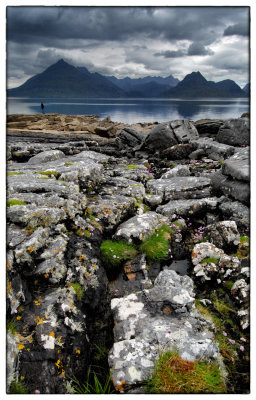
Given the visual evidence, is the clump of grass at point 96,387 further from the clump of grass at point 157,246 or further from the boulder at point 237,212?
the boulder at point 237,212

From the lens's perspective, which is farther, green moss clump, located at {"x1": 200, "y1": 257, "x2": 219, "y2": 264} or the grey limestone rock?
the grey limestone rock

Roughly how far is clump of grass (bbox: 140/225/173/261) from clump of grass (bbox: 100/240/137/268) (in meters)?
0.43

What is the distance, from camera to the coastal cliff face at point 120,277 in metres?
4.41

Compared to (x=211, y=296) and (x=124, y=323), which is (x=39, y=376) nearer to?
(x=124, y=323)

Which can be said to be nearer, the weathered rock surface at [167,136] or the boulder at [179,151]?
the boulder at [179,151]

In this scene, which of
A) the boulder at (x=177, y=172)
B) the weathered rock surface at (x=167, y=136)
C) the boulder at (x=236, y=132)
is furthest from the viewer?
the weathered rock surface at (x=167, y=136)

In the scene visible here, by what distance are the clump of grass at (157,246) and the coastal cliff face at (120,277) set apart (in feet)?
0.13

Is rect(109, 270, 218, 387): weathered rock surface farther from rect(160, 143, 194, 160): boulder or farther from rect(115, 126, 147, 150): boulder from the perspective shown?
rect(115, 126, 147, 150): boulder

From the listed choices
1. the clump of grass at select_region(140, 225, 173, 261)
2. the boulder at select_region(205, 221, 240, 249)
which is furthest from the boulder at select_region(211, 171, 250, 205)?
the clump of grass at select_region(140, 225, 173, 261)

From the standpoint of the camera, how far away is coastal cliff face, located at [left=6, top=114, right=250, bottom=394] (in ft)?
14.5

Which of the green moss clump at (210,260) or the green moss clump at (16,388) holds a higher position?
the green moss clump at (210,260)

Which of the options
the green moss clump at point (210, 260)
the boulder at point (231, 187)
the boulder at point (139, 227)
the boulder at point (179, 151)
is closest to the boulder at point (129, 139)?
the boulder at point (179, 151)

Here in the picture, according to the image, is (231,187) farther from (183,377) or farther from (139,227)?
(183,377)
